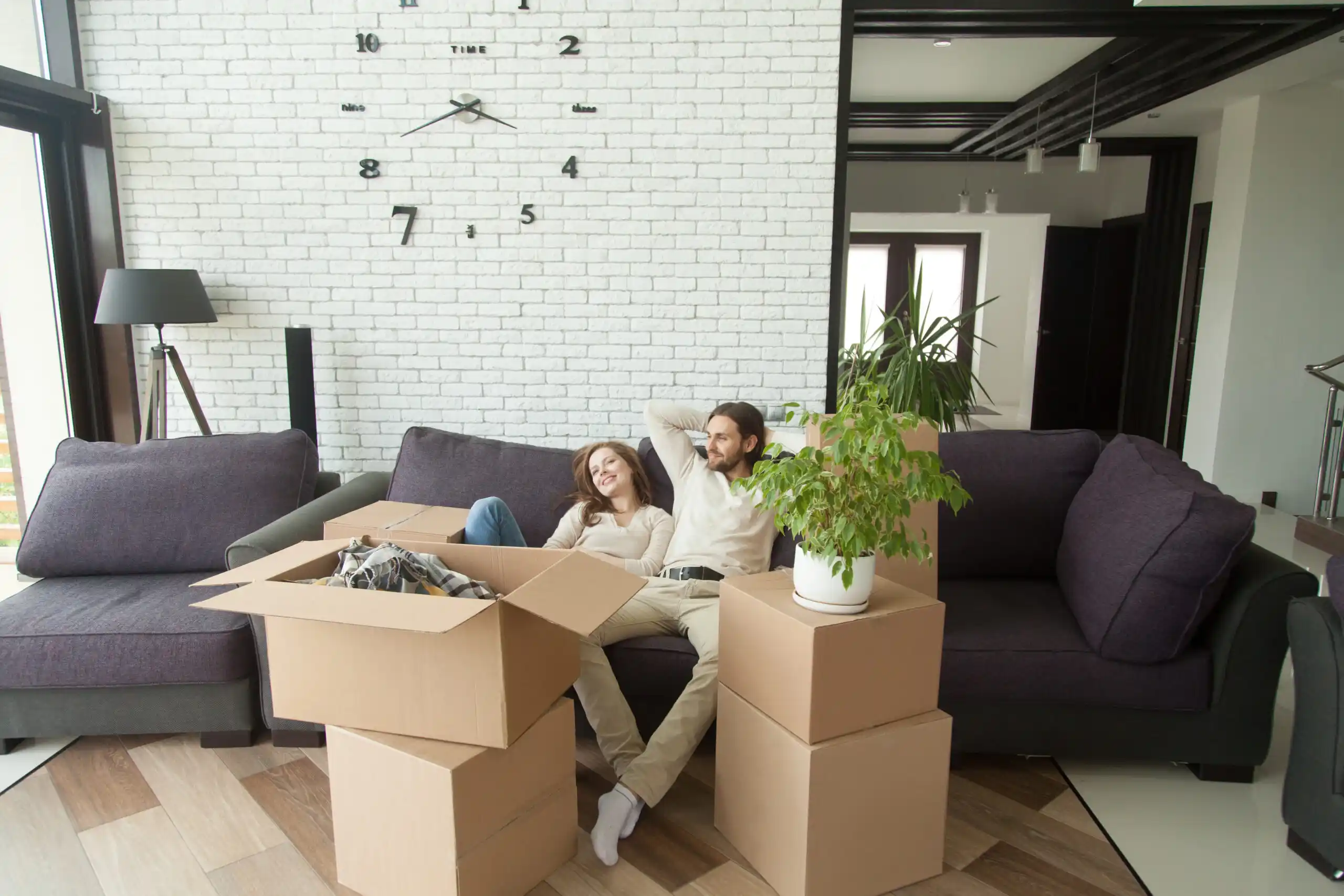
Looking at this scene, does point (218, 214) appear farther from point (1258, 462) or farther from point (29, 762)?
point (1258, 462)

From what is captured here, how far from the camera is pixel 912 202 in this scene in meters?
8.87

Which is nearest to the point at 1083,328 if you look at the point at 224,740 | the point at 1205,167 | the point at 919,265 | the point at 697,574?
the point at 919,265

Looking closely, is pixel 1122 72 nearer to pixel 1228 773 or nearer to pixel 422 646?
pixel 1228 773

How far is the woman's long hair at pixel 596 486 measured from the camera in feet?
9.10

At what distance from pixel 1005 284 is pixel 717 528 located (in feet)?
25.2

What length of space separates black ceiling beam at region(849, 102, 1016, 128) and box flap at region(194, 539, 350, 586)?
5.15 metres

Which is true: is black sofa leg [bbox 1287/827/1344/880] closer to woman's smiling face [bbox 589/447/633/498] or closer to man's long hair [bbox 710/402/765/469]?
man's long hair [bbox 710/402/765/469]

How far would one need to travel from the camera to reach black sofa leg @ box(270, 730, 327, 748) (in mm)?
2410

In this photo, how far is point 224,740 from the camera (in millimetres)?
2430

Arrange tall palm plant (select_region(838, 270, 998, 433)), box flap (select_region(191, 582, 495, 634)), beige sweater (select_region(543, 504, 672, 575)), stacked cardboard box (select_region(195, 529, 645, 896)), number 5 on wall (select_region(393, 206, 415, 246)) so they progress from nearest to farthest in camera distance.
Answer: box flap (select_region(191, 582, 495, 634)) < stacked cardboard box (select_region(195, 529, 645, 896)) < beige sweater (select_region(543, 504, 672, 575)) < number 5 on wall (select_region(393, 206, 415, 246)) < tall palm plant (select_region(838, 270, 998, 433))

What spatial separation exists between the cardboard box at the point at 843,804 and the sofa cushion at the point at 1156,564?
66 centimetres

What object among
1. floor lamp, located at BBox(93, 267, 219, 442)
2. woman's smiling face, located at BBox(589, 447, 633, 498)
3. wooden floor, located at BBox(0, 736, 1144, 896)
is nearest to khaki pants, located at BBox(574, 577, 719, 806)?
wooden floor, located at BBox(0, 736, 1144, 896)

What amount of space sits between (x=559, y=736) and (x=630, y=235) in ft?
7.54

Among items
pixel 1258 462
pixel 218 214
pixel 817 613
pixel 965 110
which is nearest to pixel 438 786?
pixel 817 613
